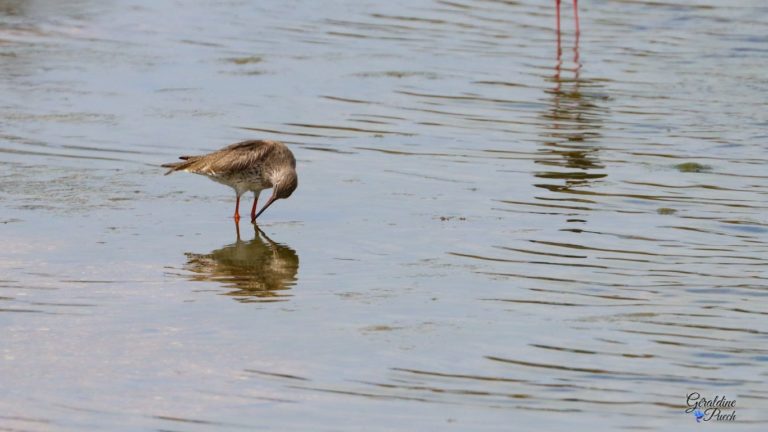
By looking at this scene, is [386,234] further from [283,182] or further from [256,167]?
[256,167]

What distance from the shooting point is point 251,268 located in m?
10.4

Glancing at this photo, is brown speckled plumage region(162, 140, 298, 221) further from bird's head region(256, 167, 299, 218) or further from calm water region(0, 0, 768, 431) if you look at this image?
calm water region(0, 0, 768, 431)

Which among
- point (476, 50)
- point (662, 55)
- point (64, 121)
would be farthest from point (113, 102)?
point (662, 55)

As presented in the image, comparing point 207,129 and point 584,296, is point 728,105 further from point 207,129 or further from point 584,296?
point 584,296

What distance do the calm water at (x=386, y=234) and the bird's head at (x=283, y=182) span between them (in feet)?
0.81

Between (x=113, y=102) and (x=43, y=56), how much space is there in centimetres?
286

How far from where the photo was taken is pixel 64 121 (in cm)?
1488

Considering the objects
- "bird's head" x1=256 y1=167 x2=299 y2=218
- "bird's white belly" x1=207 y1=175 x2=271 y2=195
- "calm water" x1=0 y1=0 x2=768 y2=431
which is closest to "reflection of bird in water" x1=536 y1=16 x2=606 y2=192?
"calm water" x1=0 y1=0 x2=768 y2=431

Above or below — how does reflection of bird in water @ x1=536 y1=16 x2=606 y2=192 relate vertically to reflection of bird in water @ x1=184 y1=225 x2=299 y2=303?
above
